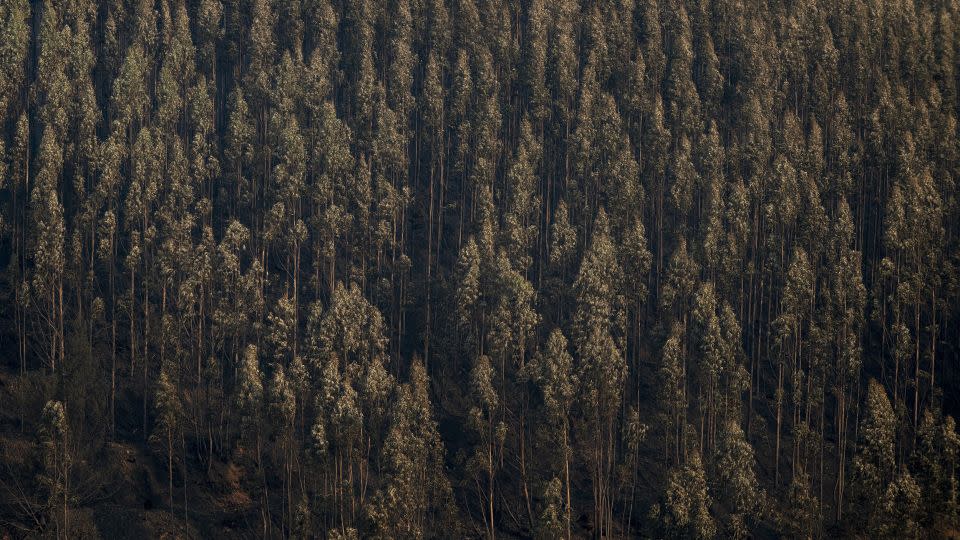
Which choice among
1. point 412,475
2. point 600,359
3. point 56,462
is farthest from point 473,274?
point 56,462

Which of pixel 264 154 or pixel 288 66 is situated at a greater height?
pixel 288 66

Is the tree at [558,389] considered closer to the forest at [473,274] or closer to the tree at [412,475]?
the forest at [473,274]

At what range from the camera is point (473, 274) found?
79562 millimetres

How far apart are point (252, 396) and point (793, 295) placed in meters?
39.3

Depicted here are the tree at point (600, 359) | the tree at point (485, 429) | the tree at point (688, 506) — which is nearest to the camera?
the tree at point (688, 506)

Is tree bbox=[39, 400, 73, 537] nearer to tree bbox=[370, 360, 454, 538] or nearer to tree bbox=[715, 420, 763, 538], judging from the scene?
tree bbox=[370, 360, 454, 538]

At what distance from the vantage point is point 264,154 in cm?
9181

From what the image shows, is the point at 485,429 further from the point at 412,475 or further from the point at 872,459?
the point at 872,459

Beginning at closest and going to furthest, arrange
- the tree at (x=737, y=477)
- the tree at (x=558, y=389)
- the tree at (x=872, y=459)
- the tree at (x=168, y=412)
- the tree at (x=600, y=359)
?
the tree at (x=872, y=459) < the tree at (x=737, y=477) < the tree at (x=168, y=412) < the tree at (x=558, y=389) < the tree at (x=600, y=359)

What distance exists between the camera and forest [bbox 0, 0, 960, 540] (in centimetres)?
6769

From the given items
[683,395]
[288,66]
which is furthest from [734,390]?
[288,66]

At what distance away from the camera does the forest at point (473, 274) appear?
67.7 m

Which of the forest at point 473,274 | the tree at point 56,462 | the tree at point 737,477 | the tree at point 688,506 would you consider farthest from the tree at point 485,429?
the tree at point 56,462

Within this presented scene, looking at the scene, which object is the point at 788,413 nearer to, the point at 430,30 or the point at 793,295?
the point at 793,295
